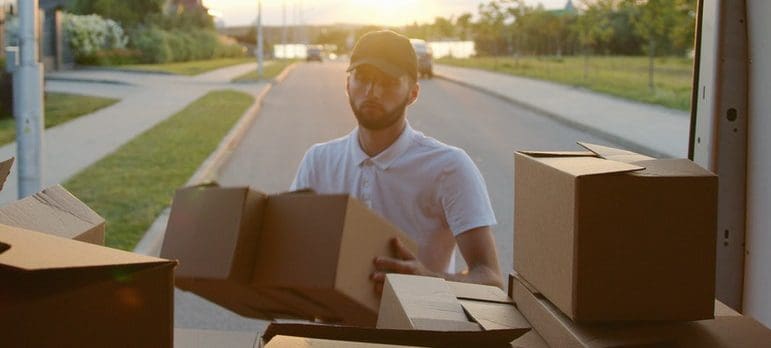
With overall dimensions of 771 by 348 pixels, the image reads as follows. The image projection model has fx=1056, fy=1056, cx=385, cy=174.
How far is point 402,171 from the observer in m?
3.83

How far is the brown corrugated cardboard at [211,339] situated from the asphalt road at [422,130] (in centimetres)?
385

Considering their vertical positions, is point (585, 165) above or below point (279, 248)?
above

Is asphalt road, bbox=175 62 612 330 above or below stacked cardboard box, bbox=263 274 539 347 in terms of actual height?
below

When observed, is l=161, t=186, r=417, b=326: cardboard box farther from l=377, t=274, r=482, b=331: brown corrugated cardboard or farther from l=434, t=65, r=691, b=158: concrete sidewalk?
l=434, t=65, r=691, b=158: concrete sidewalk

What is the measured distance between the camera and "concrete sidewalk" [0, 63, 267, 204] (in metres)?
14.3

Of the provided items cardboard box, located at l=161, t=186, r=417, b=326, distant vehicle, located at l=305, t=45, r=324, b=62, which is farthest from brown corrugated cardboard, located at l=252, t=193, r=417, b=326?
distant vehicle, located at l=305, t=45, r=324, b=62

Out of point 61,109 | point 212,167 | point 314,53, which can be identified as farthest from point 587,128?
point 314,53

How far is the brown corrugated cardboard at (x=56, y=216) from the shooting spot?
6.73 feet

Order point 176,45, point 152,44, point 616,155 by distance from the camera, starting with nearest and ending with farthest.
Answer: point 616,155
point 152,44
point 176,45

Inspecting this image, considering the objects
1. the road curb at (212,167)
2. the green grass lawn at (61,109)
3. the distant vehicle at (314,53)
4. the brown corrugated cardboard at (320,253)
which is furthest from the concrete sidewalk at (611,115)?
the distant vehicle at (314,53)

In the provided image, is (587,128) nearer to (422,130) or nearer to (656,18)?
(422,130)

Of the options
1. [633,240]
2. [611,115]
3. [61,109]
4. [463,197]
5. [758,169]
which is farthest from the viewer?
[61,109]

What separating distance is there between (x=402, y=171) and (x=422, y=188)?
0.10 metres

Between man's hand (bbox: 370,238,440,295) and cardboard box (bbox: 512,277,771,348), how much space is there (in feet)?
1.84
